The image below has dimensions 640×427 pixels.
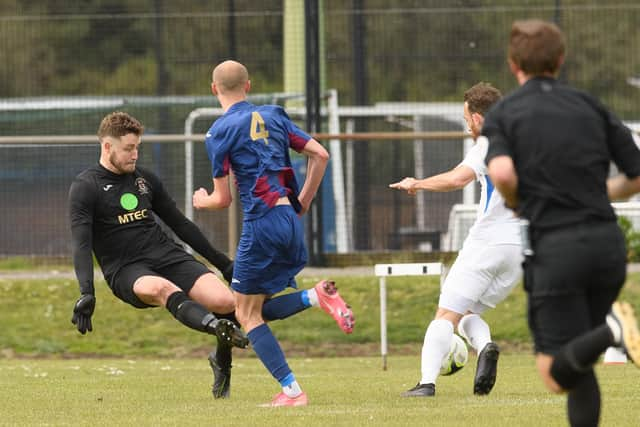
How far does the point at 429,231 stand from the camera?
1720cm

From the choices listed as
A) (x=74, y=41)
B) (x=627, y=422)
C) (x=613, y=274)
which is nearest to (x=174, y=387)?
(x=627, y=422)

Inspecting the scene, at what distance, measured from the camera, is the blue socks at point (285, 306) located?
794 centimetres

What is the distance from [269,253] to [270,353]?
564mm

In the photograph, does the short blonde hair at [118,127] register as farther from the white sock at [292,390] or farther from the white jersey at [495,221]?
the white jersey at [495,221]

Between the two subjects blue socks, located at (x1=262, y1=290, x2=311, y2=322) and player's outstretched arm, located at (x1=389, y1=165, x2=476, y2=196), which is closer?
player's outstretched arm, located at (x1=389, y1=165, x2=476, y2=196)

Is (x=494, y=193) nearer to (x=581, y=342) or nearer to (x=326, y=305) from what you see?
(x=326, y=305)

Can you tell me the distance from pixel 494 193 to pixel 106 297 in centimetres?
793

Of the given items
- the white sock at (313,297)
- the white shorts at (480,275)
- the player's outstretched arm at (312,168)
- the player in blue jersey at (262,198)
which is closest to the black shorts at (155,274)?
the player in blue jersey at (262,198)

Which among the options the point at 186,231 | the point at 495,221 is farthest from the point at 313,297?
the point at 186,231

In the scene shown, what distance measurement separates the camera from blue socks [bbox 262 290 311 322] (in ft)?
26.0

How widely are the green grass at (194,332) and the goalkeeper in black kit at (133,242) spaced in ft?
18.6

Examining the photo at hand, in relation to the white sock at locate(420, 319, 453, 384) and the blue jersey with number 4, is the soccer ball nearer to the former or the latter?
the white sock at locate(420, 319, 453, 384)

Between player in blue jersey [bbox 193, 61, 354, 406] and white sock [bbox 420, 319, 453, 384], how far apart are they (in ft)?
2.46

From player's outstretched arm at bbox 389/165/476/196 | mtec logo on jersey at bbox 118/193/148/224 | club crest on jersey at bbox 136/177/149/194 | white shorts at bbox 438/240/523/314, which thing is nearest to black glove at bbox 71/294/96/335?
mtec logo on jersey at bbox 118/193/148/224
